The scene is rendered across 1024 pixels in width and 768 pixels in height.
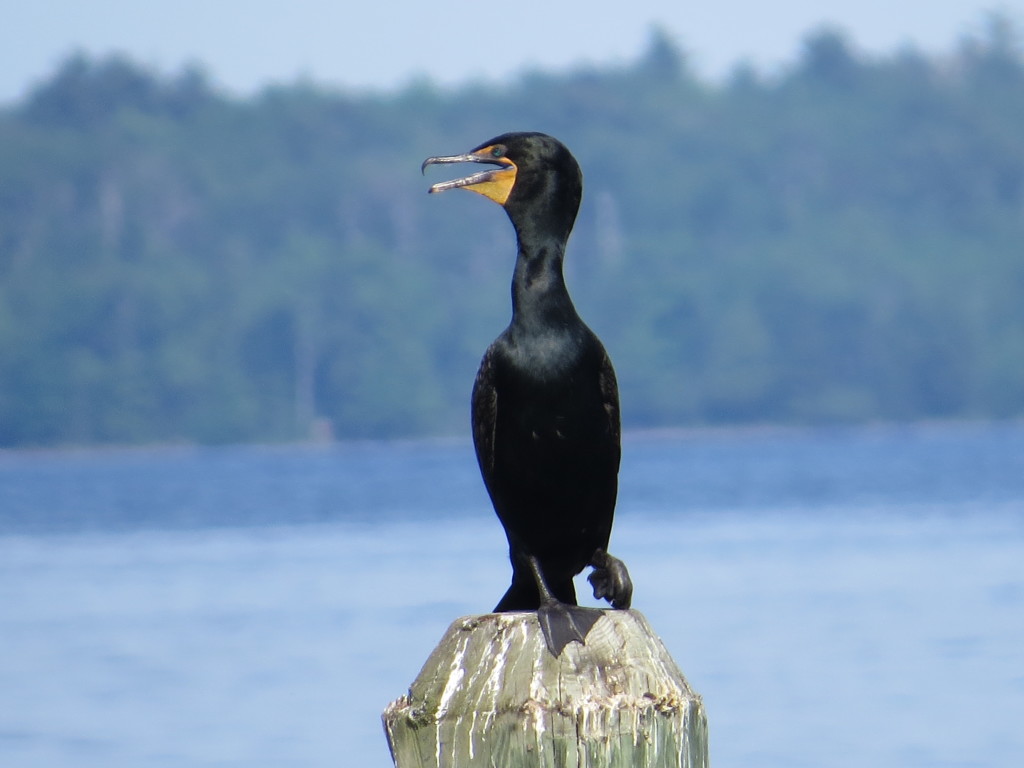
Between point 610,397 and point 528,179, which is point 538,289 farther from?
point 610,397

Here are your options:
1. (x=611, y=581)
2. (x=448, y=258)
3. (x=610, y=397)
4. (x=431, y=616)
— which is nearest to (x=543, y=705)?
(x=611, y=581)

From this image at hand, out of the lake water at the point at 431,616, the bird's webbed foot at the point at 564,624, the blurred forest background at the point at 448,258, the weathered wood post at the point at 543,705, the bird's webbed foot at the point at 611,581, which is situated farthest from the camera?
the blurred forest background at the point at 448,258

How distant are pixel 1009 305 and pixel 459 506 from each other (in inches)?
1515

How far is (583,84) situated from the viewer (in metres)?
100

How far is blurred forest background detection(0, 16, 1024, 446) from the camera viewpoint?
6969 cm

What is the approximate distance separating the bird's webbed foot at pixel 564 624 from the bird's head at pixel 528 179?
101 centimetres

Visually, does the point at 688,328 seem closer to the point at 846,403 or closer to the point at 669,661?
the point at 846,403

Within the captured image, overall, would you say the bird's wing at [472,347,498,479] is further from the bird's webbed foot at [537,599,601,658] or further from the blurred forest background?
the blurred forest background

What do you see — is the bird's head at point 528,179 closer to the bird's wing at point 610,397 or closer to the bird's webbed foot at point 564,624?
the bird's wing at point 610,397

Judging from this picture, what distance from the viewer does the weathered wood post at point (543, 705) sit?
10.2 ft

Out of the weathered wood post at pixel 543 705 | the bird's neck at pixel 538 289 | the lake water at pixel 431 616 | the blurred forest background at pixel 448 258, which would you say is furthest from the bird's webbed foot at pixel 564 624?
the blurred forest background at pixel 448 258

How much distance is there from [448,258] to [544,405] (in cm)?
7416

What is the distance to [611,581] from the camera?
4.00 metres

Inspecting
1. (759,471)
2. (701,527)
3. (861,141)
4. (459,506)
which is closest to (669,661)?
(701,527)
